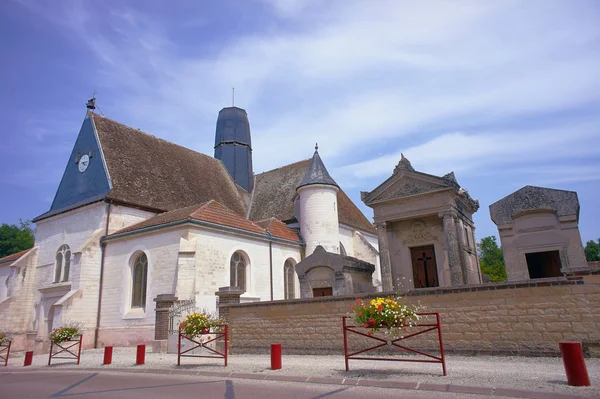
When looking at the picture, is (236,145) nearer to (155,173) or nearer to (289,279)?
(155,173)

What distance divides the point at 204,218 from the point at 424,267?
31.8 ft

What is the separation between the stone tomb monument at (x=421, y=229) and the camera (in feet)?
40.5

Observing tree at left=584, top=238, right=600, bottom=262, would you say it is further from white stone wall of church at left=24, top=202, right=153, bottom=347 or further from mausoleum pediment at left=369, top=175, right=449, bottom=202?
white stone wall of church at left=24, top=202, right=153, bottom=347

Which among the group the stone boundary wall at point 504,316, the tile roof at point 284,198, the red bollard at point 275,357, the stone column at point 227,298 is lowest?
the red bollard at point 275,357

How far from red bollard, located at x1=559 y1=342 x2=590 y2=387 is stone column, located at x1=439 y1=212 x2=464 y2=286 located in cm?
629

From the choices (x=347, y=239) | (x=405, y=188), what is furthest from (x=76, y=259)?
(x=347, y=239)

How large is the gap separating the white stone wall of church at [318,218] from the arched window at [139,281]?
352 inches

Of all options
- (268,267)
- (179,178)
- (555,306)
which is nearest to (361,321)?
(555,306)

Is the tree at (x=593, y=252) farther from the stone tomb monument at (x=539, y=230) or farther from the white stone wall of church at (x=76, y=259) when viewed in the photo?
the white stone wall of church at (x=76, y=259)

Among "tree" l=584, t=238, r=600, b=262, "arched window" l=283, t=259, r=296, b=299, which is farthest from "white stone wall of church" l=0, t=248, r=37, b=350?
"tree" l=584, t=238, r=600, b=262

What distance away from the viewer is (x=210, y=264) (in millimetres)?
17312

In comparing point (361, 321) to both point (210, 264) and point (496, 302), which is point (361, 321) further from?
point (210, 264)

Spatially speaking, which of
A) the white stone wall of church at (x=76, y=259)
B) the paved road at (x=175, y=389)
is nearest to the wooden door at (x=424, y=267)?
the paved road at (x=175, y=389)

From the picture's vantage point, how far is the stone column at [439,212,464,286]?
11906 mm
